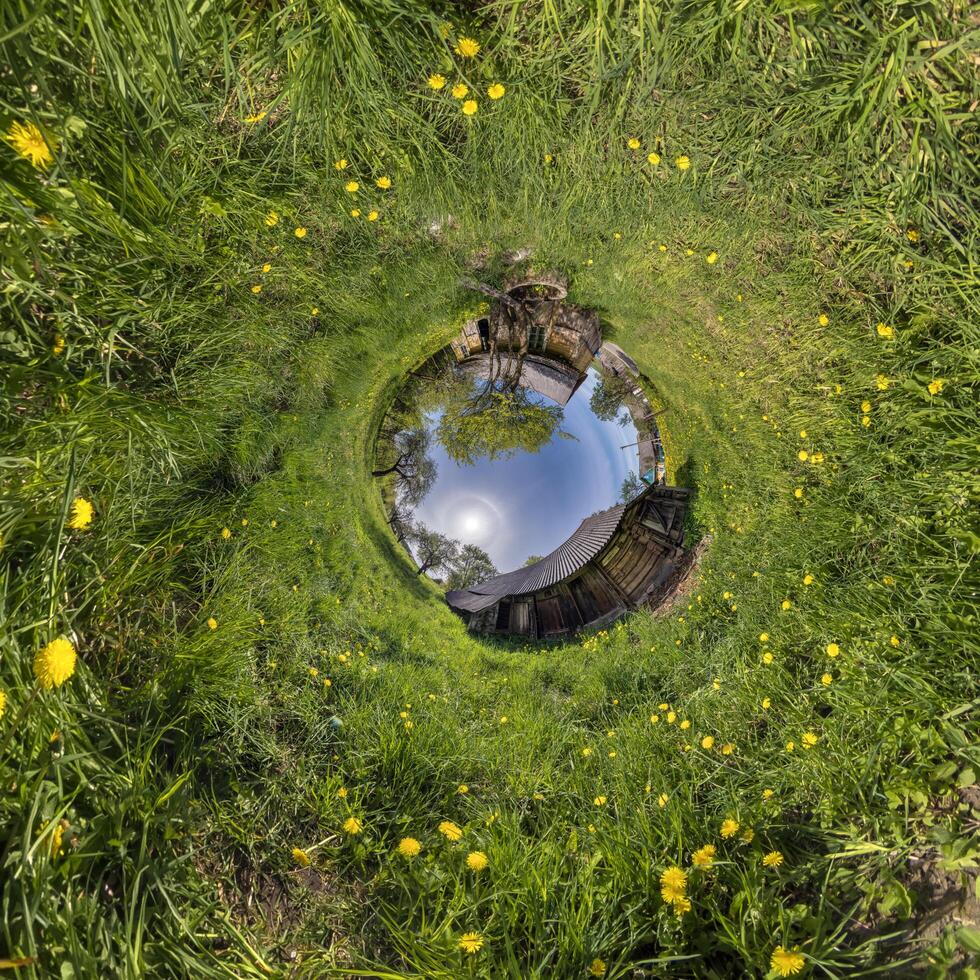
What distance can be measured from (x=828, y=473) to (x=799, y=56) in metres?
2.21

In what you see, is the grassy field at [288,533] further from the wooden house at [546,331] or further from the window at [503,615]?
the window at [503,615]

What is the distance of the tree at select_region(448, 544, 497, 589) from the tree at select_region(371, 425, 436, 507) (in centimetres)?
69

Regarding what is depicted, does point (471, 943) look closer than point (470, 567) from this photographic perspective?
Yes

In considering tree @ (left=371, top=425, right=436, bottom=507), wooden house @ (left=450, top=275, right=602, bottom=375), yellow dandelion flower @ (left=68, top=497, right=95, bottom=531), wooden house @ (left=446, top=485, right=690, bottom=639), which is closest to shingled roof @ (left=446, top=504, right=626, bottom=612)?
wooden house @ (left=446, top=485, right=690, bottom=639)

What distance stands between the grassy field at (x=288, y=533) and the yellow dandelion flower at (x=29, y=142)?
0.03 meters

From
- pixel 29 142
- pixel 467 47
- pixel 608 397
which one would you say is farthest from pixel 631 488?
pixel 29 142

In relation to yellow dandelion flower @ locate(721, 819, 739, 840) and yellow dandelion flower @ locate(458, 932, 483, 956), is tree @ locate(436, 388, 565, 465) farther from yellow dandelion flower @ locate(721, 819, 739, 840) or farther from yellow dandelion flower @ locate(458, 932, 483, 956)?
yellow dandelion flower @ locate(458, 932, 483, 956)

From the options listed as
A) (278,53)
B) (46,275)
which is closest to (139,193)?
(46,275)

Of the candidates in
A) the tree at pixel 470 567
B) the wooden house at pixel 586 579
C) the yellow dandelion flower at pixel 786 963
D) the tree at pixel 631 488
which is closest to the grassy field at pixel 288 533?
the yellow dandelion flower at pixel 786 963

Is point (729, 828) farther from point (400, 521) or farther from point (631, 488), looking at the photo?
point (400, 521)

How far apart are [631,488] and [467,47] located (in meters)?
3.58

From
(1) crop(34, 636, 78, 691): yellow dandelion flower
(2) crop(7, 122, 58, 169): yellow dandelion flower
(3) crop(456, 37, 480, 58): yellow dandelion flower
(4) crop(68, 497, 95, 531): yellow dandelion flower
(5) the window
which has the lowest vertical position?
(5) the window

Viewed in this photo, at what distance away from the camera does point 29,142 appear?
185cm

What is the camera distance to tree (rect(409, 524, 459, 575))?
4.95 m
